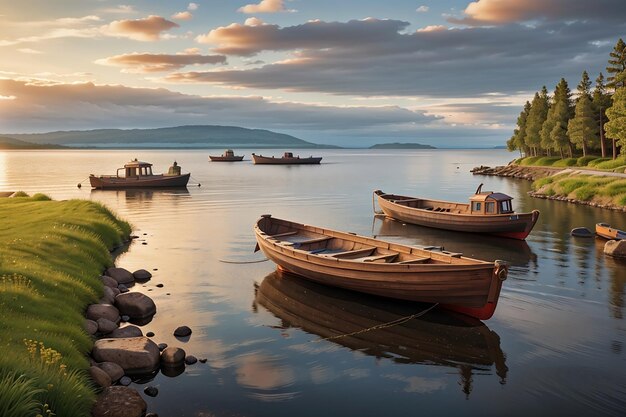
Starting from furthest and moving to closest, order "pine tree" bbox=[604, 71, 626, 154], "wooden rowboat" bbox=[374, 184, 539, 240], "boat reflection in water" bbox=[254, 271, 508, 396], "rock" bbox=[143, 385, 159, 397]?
"pine tree" bbox=[604, 71, 626, 154], "wooden rowboat" bbox=[374, 184, 539, 240], "boat reflection in water" bbox=[254, 271, 508, 396], "rock" bbox=[143, 385, 159, 397]

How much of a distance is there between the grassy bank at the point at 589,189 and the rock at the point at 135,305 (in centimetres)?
4833

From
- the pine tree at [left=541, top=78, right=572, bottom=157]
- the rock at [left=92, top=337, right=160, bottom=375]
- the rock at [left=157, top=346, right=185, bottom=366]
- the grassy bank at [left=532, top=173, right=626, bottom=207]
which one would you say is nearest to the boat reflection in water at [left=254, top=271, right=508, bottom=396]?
the rock at [left=157, top=346, right=185, bottom=366]

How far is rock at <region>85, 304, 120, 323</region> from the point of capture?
17.6 meters

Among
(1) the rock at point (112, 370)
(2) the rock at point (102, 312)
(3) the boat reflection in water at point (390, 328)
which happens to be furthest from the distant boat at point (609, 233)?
(1) the rock at point (112, 370)

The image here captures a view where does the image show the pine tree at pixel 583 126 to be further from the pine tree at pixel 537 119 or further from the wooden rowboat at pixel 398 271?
the wooden rowboat at pixel 398 271

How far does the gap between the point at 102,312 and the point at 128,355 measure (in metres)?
4.15

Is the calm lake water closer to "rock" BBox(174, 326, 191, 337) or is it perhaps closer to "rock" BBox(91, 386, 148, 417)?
"rock" BBox(174, 326, 191, 337)

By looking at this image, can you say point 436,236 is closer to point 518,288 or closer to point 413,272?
point 518,288

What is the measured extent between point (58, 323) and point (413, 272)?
12.2 m

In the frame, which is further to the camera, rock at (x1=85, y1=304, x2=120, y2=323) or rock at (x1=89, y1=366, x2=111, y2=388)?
rock at (x1=85, y1=304, x2=120, y2=323)

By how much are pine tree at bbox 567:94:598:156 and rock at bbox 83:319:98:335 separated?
285ft

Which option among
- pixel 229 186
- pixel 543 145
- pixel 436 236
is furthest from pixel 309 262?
pixel 543 145

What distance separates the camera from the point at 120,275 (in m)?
24.5

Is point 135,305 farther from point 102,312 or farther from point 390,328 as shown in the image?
point 390,328
